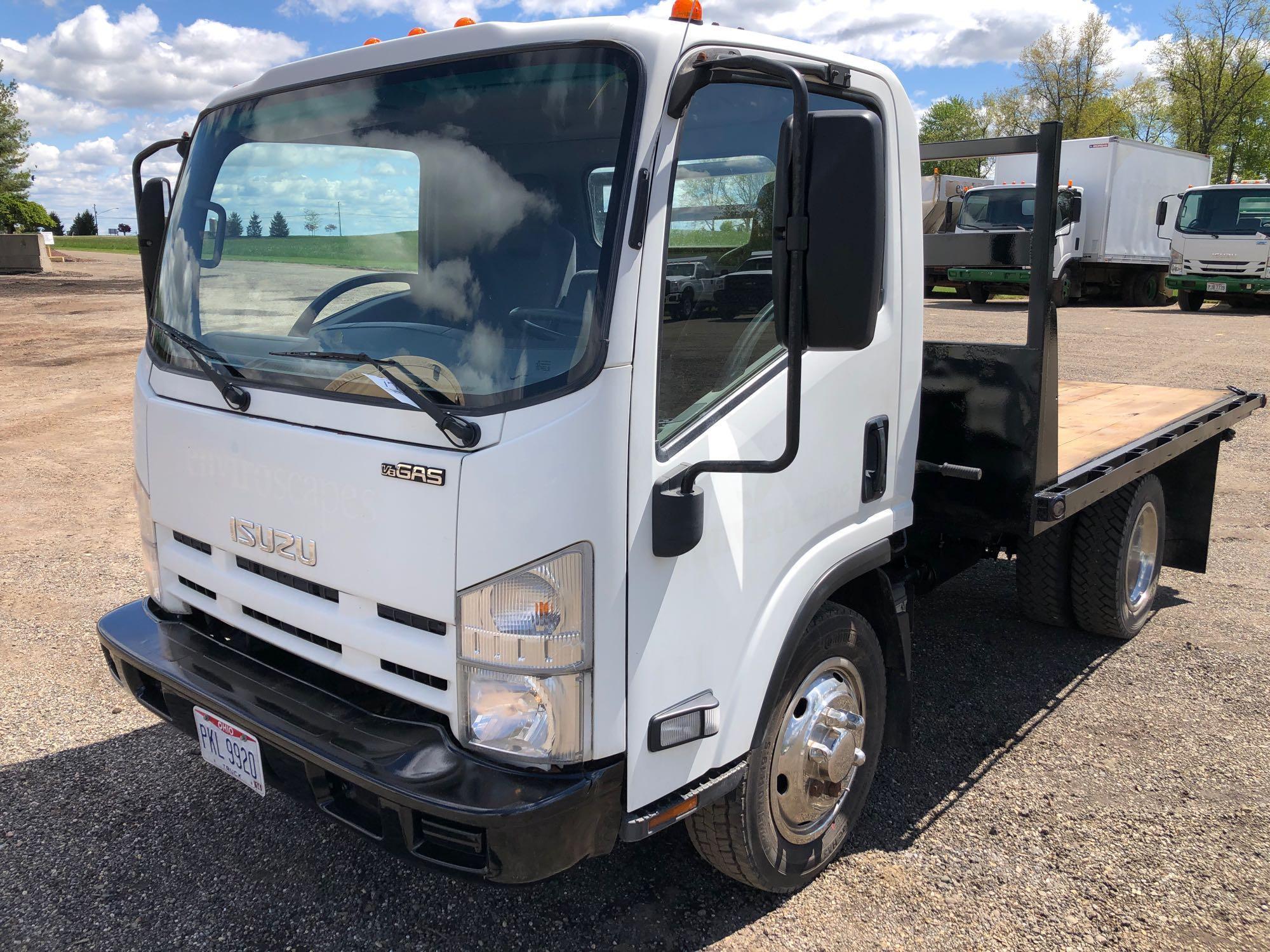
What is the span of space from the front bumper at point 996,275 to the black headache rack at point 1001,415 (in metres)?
0.08

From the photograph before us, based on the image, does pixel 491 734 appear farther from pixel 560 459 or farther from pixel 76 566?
pixel 76 566

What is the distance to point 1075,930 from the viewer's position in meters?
2.75

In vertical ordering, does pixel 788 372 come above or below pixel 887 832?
above

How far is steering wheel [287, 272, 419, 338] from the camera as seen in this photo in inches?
102

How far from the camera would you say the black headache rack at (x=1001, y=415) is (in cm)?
292

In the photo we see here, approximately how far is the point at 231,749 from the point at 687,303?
1582mm

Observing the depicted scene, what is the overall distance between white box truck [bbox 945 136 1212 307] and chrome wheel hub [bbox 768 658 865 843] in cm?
1655

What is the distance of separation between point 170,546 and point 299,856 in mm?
1021

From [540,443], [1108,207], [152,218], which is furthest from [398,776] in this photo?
[1108,207]

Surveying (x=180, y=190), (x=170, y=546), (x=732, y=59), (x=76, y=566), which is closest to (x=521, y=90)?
(x=732, y=59)

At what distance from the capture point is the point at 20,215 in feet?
135

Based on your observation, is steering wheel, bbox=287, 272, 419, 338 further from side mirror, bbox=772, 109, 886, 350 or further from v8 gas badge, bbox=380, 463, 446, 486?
side mirror, bbox=772, 109, 886, 350

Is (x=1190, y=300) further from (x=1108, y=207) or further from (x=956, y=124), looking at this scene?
(x=956, y=124)

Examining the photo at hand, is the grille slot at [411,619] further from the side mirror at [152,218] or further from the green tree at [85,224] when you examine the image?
the green tree at [85,224]
